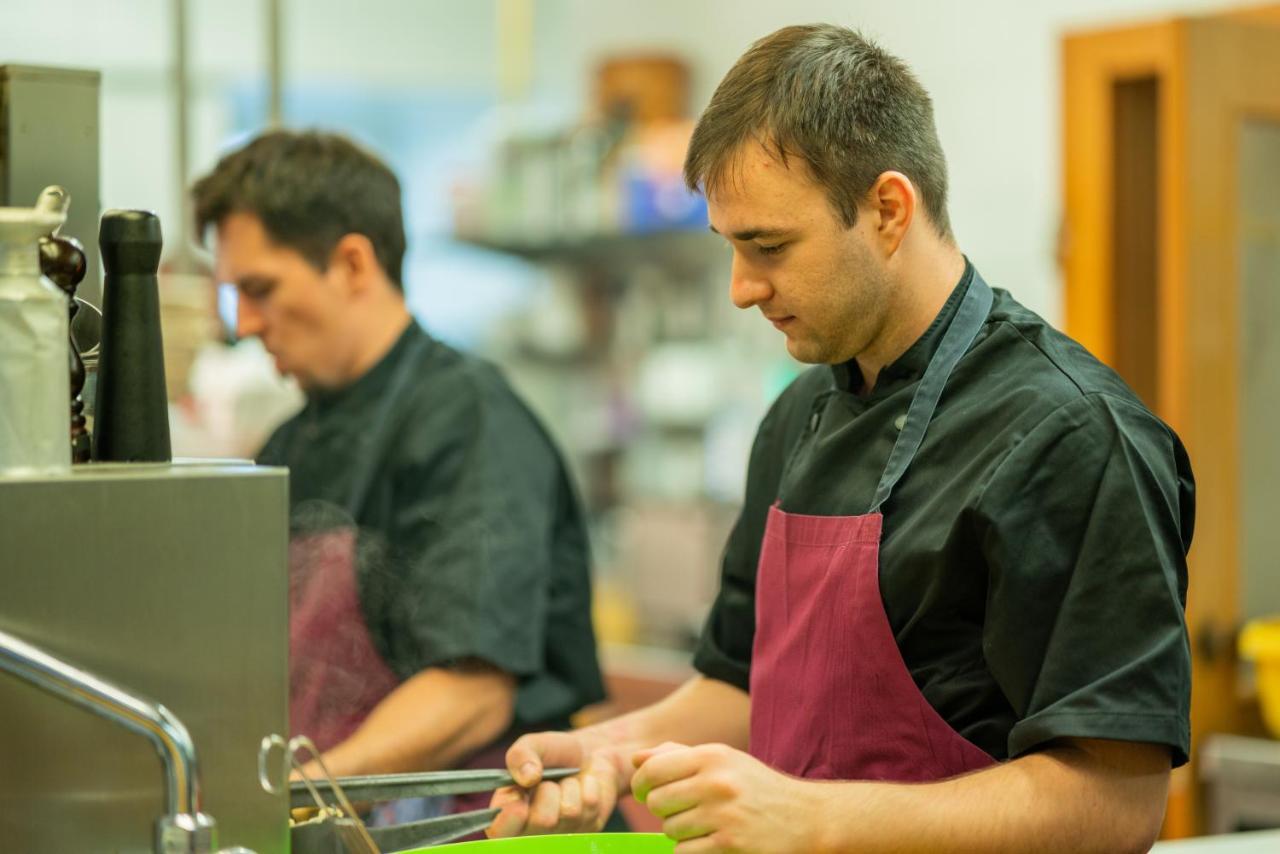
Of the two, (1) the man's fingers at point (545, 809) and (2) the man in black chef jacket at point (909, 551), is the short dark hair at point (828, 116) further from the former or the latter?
(1) the man's fingers at point (545, 809)

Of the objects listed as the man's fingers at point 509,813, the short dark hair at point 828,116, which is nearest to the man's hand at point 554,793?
the man's fingers at point 509,813

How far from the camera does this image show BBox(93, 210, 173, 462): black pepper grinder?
112 cm

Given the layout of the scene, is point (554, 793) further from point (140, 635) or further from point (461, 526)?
point (461, 526)

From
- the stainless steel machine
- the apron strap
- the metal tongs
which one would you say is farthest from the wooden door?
the stainless steel machine

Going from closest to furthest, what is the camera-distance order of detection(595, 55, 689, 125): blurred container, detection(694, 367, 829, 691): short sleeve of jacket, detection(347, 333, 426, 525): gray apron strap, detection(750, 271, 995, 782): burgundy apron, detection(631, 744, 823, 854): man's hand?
detection(631, 744, 823, 854): man's hand
detection(750, 271, 995, 782): burgundy apron
detection(694, 367, 829, 691): short sleeve of jacket
detection(347, 333, 426, 525): gray apron strap
detection(595, 55, 689, 125): blurred container

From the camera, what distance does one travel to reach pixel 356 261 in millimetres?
2070

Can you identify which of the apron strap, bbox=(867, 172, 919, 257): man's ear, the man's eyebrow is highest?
bbox=(867, 172, 919, 257): man's ear

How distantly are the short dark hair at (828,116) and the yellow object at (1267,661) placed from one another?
1522mm

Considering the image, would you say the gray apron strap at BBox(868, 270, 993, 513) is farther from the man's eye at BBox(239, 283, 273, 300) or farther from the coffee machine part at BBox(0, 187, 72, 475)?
the man's eye at BBox(239, 283, 273, 300)

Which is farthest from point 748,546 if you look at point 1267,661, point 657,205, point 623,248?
point 623,248

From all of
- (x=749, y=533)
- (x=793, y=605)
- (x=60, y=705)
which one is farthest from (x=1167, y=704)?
(x=60, y=705)

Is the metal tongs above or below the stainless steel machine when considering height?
below

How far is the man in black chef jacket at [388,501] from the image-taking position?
185 centimetres

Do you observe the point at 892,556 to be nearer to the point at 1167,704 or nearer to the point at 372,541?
the point at 1167,704
